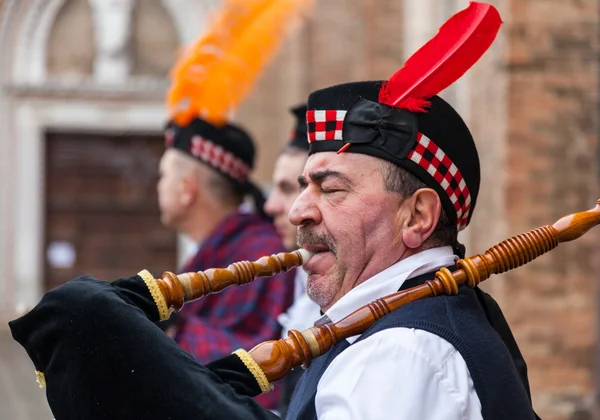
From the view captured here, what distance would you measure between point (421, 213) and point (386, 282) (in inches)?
6.7

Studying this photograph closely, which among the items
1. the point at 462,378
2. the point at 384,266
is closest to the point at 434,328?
the point at 462,378

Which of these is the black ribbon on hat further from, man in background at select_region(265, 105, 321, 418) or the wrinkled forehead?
man in background at select_region(265, 105, 321, 418)

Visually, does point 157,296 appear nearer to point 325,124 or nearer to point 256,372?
point 256,372

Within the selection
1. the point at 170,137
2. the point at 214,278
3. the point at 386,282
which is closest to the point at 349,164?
the point at 386,282

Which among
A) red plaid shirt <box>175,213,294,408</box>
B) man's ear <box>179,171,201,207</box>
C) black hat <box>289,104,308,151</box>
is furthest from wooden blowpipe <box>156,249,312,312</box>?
man's ear <box>179,171,201,207</box>

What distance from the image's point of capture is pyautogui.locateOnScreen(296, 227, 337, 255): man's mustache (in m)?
2.17

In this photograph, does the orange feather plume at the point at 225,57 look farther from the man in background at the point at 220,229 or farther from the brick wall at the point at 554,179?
the brick wall at the point at 554,179

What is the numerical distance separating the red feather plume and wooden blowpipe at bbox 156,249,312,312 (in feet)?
1.33

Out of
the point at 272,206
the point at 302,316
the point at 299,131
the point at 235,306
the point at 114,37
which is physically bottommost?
the point at 235,306

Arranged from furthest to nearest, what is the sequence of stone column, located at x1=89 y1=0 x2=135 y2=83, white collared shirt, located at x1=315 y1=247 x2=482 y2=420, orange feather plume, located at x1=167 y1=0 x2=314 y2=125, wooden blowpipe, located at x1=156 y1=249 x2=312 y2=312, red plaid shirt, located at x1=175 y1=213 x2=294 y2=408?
1. stone column, located at x1=89 y1=0 x2=135 y2=83
2. orange feather plume, located at x1=167 y1=0 x2=314 y2=125
3. red plaid shirt, located at x1=175 y1=213 x2=294 y2=408
4. wooden blowpipe, located at x1=156 y1=249 x2=312 y2=312
5. white collared shirt, located at x1=315 y1=247 x2=482 y2=420

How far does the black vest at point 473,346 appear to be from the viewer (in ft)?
6.23

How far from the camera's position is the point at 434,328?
6.31 ft

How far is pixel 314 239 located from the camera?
2188 millimetres

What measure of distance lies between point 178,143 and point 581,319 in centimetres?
248
